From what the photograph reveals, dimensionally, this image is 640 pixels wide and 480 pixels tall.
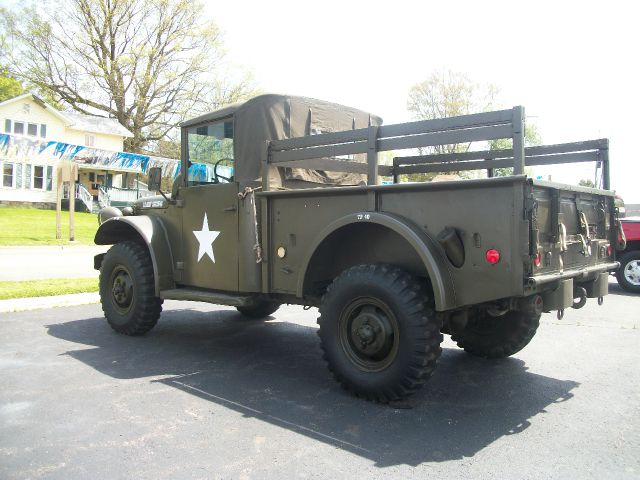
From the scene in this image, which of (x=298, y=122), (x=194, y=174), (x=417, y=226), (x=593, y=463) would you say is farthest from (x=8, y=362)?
(x=593, y=463)

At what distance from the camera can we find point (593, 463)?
3.06 metres

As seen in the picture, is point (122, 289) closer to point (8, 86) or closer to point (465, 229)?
point (465, 229)

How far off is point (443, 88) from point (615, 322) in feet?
139

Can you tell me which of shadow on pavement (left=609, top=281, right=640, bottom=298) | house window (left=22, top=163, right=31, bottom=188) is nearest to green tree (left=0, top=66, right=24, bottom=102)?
house window (left=22, top=163, right=31, bottom=188)

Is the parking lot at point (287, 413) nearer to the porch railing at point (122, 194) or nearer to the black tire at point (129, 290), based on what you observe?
the black tire at point (129, 290)

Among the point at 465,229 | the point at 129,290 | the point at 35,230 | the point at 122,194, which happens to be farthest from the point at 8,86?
the point at 465,229

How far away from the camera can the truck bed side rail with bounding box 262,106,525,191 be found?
3572mm

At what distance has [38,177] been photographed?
32844mm

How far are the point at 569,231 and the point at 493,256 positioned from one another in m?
1.02

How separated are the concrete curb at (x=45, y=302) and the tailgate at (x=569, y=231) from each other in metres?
6.84

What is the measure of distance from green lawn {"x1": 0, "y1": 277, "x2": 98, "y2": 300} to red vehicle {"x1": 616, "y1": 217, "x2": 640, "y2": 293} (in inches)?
380

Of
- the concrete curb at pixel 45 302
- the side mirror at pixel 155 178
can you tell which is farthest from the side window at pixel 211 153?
the concrete curb at pixel 45 302

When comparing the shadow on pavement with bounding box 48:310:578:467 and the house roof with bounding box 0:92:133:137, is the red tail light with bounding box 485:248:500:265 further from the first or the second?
the house roof with bounding box 0:92:133:137

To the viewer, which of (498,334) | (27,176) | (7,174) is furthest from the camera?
(27,176)
